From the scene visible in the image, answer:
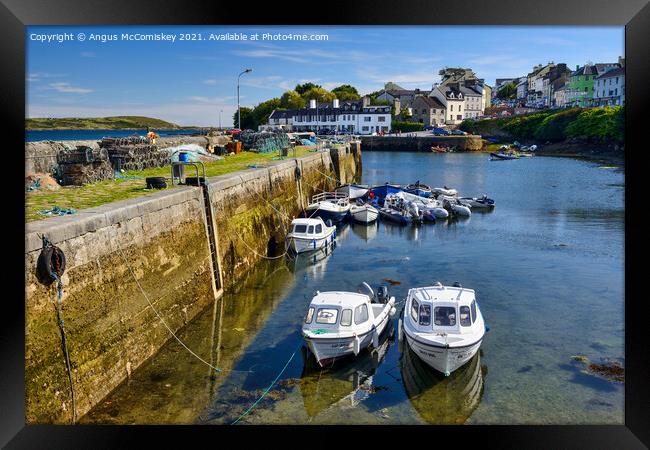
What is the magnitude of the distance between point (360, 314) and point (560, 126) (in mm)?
67744

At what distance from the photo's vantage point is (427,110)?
89.7 m

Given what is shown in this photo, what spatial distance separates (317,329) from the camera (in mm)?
11547

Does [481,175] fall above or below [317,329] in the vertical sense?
above

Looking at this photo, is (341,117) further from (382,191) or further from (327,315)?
(327,315)

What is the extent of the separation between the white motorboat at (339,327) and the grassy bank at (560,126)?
175ft

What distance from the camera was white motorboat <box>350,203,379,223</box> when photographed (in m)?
28.1

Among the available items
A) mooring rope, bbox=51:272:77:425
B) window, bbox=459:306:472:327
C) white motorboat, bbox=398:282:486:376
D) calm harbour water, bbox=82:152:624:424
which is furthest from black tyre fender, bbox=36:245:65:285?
window, bbox=459:306:472:327

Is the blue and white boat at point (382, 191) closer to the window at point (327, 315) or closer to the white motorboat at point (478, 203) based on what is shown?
the white motorboat at point (478, 203)

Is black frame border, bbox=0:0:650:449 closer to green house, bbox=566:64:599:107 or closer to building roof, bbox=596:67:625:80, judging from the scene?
building roof, bbox=596:67:625:80
